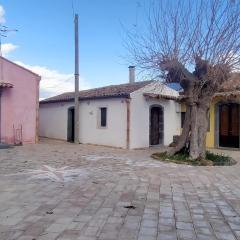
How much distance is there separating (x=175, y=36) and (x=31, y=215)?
8.31 m

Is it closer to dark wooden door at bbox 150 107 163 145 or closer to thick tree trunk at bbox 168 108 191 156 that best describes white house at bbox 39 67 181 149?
dark wooden door at bbox 150 107 163 145

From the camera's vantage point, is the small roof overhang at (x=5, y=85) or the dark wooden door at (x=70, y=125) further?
the dark wooden door at (x=70, y=125)

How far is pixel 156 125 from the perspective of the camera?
18969 millimetres

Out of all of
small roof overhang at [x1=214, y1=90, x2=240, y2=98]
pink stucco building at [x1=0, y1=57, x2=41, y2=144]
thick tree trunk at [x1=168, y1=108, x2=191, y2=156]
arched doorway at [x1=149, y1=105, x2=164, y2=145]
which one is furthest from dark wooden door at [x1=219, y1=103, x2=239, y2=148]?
pink stucco building at [x1=0, y1=57, x2=41, y2=144]

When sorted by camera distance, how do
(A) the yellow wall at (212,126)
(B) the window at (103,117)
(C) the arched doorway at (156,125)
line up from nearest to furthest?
1. (A) the yellow wall at (212,126)
2. (B) the window at (103,117)
3. (C) the arched doorway at (156,125)

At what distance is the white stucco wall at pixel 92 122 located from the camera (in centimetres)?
1717

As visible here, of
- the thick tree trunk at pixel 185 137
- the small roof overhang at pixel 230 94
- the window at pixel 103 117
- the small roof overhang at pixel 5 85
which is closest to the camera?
the thick tree trunk at pixel 185 137

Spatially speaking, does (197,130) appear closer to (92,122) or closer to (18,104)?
(92,122)

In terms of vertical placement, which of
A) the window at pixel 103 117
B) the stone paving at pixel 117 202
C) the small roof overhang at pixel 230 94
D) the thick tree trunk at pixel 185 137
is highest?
the small roof overhang at pixel 230 94

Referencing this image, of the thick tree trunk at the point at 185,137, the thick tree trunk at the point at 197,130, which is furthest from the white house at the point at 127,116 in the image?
the thick tree trunk at the point at 197,130

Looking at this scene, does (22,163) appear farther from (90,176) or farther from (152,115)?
(152,115)

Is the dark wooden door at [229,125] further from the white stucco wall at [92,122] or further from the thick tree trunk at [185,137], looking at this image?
the thick tree trunk at [185,137]

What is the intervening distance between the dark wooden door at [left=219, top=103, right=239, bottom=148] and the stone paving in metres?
7.12

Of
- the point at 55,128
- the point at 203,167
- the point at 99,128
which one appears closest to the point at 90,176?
the point at 203,167
